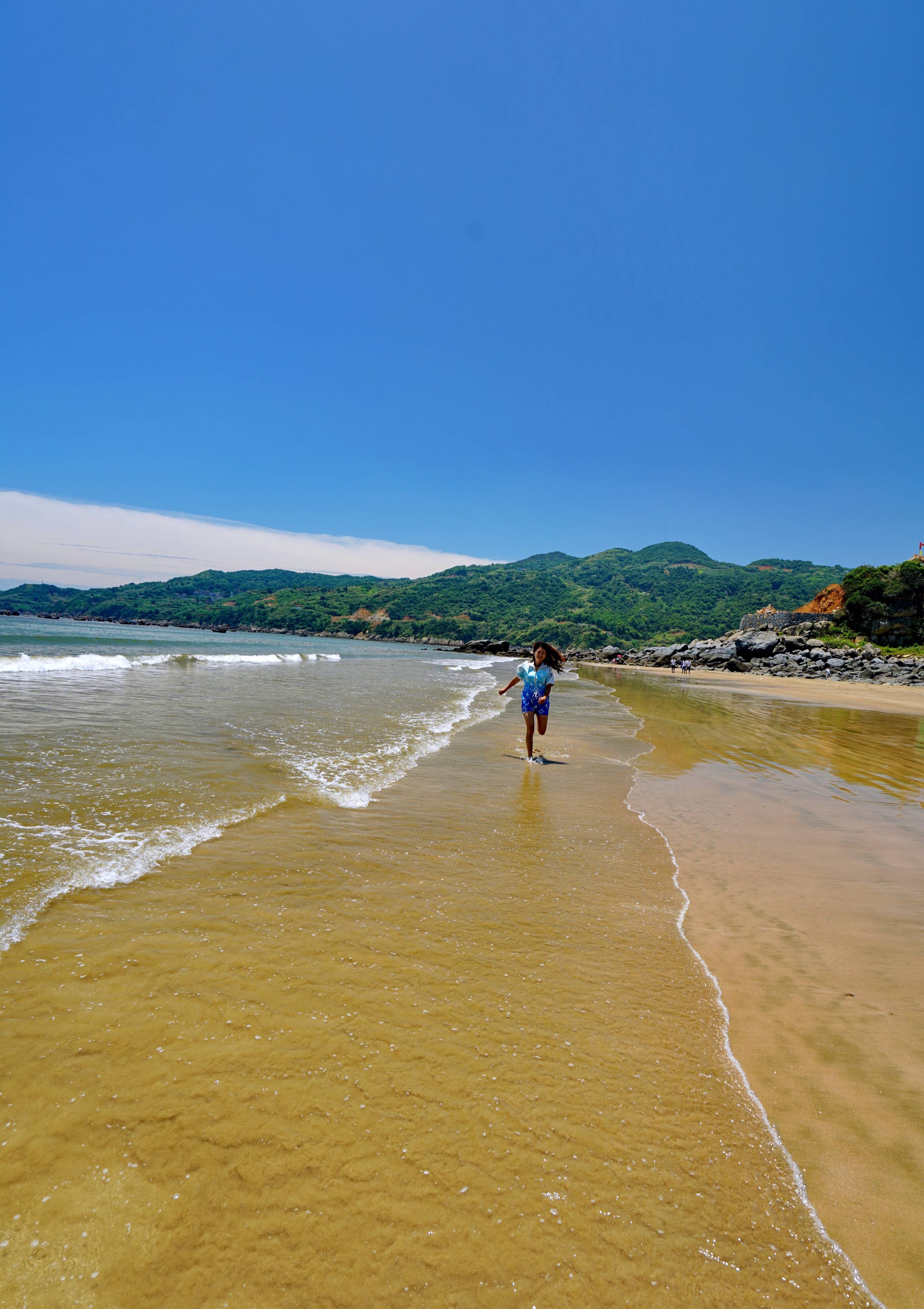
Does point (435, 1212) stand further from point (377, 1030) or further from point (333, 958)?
point (333, 958)

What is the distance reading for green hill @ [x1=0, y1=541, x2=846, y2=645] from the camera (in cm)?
12812

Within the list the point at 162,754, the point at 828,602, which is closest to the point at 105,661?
the point at 162,754

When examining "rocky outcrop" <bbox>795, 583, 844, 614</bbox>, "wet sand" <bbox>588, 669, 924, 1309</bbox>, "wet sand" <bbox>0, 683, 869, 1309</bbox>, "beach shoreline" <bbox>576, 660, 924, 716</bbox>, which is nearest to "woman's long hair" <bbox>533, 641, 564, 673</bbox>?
"wet sand" <bbox>588, 669, 924, 1309</bbox>

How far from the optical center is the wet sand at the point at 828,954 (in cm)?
238

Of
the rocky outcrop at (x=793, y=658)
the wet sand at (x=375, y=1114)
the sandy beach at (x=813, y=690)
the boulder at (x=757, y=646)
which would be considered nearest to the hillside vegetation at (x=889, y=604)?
the rocky outcrop at (x=793, y=658)

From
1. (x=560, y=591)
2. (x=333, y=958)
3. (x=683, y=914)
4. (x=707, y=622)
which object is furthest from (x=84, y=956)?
(x=560, y=591)

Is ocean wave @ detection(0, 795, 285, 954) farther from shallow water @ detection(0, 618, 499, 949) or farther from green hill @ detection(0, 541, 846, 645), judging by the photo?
green hill @ detection(0, 541, 846, 645)

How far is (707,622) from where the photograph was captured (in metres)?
123

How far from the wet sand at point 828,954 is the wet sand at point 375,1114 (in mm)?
213

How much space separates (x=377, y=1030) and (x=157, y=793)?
4.99 metres

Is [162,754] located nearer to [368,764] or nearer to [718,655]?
[368,764]

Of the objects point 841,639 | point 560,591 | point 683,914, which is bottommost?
point 683,914

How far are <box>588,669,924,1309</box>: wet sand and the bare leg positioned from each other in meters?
2.03

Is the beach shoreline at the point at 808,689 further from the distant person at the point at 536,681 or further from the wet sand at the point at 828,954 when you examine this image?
the distant person at the point at 536,681
